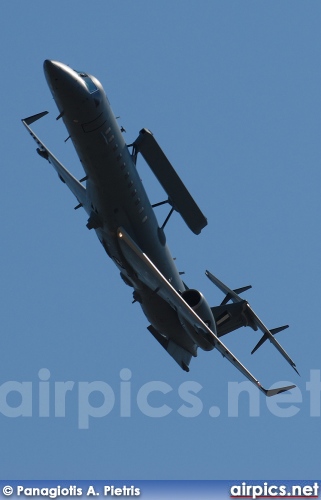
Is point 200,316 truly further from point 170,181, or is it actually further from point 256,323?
point 170,181

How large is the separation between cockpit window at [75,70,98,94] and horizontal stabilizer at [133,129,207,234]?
3.39 metres

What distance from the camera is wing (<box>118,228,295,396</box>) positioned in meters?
37.0

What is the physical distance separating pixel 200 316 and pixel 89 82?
11.1m

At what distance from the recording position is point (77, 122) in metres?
34.2

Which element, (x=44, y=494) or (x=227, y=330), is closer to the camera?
(x=44, y=494)

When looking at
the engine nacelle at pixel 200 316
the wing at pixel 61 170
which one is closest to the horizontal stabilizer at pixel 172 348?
the engine nacelle at pixel 200 316

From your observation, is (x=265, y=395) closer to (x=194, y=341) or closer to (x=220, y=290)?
(x=194, y=341)

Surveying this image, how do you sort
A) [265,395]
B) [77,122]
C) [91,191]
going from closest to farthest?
[77,122]
[91,191]
[265,395]

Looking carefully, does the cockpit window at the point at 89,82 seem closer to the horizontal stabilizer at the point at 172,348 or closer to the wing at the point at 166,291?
the wing at the point at 166,291

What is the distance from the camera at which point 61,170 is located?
132ft

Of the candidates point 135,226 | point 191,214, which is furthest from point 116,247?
point 191,214

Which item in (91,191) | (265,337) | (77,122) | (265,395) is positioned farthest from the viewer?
(265,337)

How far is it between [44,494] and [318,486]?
36.1 feet

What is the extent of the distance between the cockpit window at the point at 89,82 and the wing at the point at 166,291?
565 cm
